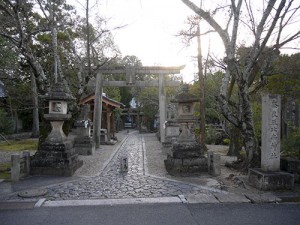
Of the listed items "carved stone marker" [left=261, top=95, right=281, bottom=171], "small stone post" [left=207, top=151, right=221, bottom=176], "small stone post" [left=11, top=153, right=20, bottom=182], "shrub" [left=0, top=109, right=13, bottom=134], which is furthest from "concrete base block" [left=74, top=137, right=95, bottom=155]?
"shrub" [left=0, top=109, right=13, bottom=134]

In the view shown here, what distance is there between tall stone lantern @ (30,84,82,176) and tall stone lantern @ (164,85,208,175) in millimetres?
3937

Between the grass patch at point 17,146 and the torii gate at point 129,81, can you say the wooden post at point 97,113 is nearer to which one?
the torii gate at point 129,81

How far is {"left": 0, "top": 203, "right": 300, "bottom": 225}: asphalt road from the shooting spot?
558cm

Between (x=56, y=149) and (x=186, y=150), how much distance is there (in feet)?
16.3

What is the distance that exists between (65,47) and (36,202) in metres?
14.1

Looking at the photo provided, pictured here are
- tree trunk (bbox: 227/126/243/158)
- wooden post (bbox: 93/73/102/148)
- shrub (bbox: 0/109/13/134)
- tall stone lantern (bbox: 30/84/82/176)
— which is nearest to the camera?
tall stone lantern (bbox: 30/84/82/176)

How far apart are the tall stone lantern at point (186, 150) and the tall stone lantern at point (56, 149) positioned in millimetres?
3937

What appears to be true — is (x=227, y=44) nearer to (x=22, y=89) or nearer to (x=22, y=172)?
(x=22, y=172)

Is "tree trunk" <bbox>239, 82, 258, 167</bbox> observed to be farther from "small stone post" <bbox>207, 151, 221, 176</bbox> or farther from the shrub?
the shrub

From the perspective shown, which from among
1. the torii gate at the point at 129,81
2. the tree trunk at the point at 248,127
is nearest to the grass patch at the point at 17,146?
the torii gate at the point at 129,81

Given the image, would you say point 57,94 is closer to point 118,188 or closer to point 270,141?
point 118,188

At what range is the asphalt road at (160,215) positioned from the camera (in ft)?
18.3

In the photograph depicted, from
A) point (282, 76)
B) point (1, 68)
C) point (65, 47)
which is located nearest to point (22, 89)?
point (1, 68)

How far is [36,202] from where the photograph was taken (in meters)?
6.86
